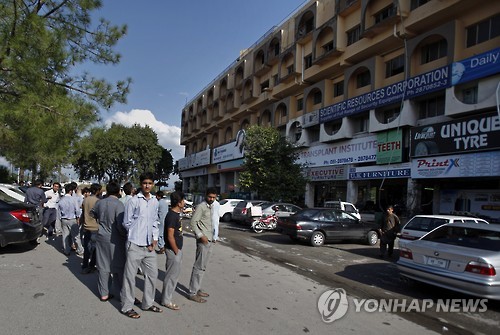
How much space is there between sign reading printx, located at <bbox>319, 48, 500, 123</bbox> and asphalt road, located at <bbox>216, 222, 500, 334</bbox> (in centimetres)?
1121

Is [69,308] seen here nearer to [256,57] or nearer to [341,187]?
[341,187]

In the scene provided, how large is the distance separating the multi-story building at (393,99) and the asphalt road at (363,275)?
30.9ft

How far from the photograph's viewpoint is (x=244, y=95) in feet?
149

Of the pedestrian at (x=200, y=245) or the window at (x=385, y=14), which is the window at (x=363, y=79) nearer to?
the window at (x=385, y=14)

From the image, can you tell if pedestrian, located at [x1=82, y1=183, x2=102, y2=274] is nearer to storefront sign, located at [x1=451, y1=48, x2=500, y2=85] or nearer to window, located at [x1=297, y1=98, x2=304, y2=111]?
storefront sign, located at [x1=451, y1=48, x2=500, y2=85]

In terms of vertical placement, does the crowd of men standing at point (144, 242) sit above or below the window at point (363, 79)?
below

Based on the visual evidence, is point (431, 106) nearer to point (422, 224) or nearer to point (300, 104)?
point (422, 224)

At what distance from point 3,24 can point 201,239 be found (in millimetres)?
6201

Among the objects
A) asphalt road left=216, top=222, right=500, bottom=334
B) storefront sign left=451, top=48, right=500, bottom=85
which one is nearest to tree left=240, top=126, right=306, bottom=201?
asphalt road left=216, top=222, right=500, bottom=334

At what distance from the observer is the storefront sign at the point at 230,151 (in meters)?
43.2

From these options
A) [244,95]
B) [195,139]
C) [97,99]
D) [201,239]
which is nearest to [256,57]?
Answer: [244,95]

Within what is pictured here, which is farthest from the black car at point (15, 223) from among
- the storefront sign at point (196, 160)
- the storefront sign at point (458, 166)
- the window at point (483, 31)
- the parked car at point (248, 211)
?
the storefront sign at point (196, 160)

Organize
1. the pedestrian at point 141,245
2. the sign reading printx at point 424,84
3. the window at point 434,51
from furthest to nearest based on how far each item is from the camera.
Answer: the window at point 434,51 → the sign reading printx at point 424,84 → the pedestrian at point 141,245

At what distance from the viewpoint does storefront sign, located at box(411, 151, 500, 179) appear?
57.9 feet
